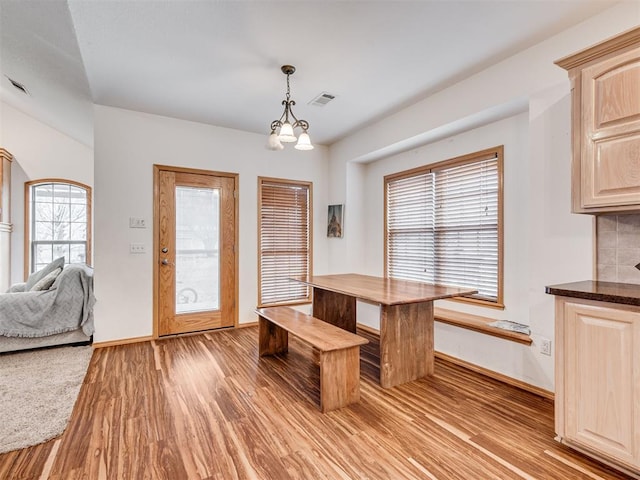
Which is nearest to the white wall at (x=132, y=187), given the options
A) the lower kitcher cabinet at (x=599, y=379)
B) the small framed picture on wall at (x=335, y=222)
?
the small framed picture on wall at (x=335, y=222)

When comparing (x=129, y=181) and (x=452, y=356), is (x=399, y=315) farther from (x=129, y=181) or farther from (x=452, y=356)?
(x=129, y=181)

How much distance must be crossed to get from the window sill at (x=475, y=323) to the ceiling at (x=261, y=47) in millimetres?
2170

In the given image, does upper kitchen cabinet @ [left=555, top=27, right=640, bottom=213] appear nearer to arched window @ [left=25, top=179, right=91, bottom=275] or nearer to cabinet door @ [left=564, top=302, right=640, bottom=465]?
cabinet door @ [left=564, top=302, right=640, bottom=465]

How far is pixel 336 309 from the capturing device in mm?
3635

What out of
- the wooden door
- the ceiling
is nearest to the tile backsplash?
the ceiling

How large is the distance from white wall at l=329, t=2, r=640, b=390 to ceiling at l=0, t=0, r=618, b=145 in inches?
5.4

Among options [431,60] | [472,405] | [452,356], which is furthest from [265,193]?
[472,405]

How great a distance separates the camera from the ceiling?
6.78ft

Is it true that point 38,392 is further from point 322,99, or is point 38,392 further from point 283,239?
point 322,99

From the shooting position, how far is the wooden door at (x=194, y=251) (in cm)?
392

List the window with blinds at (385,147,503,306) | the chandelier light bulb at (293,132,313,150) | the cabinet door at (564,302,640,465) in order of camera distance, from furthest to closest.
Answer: the window with blinds at (385,147,503,306) < the chandelier light bulb at (293,132,313,150) < the cabinet door at (564,302,640,465)

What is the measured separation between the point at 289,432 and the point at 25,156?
21.2ft

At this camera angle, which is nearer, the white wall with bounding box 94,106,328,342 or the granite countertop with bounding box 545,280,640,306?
the granite countertop with bounding box 545,280,640,306

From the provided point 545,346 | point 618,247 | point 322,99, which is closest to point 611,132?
point 618,247
